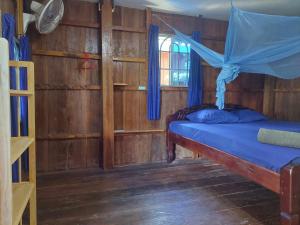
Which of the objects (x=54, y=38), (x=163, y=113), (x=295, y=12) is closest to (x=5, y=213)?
(x=54, y=38)

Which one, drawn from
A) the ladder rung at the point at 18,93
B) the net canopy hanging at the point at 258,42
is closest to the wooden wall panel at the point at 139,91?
the net canopy hanging at the point at 258,42

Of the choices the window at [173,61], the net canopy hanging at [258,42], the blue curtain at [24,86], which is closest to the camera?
the net canopy hanging at [258,42]

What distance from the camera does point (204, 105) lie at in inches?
153

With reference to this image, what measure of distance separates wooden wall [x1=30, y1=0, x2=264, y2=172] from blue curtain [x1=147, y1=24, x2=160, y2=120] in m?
0.10

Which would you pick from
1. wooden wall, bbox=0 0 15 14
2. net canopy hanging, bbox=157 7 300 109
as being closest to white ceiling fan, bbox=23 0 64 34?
wooden wall, bbox=0 0 15 14

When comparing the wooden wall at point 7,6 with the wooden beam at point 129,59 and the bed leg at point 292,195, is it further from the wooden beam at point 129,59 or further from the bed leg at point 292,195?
the bed leg at point 292,195

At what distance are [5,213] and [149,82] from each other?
3.01 m

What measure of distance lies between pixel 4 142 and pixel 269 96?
4.39m

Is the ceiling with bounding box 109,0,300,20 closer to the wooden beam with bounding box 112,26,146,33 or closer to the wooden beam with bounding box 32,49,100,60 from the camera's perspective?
the wooden beam with bounding box 112,26,146,33

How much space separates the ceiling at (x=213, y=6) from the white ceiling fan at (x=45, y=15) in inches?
33.6

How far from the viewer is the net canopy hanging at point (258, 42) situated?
244 centimetres

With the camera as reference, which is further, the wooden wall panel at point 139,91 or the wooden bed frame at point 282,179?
the wooden wall panel at point 139,91

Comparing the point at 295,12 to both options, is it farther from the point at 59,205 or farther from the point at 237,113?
the point at 59,205

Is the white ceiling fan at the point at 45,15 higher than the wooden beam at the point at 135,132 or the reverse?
higher
